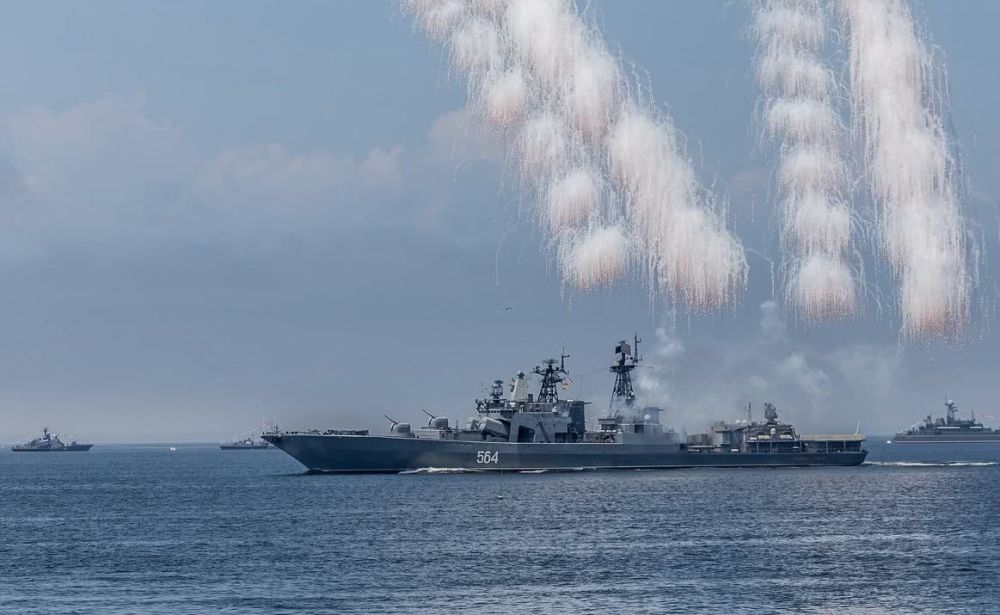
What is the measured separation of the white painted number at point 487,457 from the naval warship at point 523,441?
10 cm

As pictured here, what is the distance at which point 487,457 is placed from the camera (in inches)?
4875

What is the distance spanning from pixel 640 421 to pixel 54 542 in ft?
245

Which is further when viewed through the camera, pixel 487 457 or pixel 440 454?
pixel 487 457

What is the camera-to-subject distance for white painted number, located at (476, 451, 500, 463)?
123 metres

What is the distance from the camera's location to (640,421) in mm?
134875

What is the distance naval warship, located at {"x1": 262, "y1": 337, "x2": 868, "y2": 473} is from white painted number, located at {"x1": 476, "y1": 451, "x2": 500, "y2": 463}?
0.10 m

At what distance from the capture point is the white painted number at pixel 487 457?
123438 millimetres

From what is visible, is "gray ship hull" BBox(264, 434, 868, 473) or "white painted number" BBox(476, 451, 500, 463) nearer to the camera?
"gray ship hull" BBox(264, 434, 868, 473)

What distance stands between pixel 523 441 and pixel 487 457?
14.2 ft

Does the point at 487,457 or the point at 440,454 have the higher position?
the point at 440,454

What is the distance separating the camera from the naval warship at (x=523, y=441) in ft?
402

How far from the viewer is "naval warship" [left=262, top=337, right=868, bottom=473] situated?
123m

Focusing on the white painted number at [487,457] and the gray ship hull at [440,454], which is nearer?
the gray ship hull at [440,454]

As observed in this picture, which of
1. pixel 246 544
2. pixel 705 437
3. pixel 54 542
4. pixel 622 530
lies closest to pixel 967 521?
pixel 622 530
